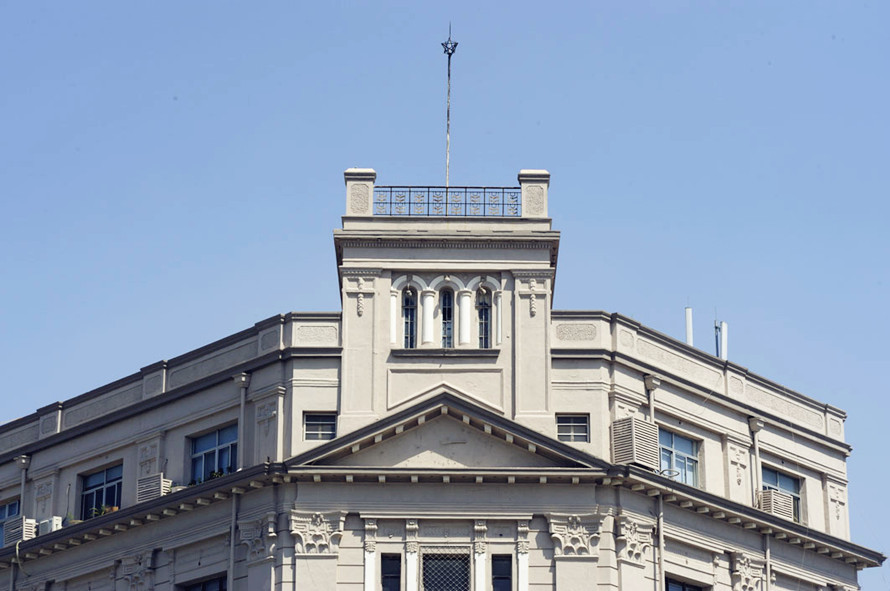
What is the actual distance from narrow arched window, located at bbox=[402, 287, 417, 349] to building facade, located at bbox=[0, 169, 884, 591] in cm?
7

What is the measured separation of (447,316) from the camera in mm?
65625

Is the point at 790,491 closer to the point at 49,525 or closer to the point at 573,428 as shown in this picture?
the point at 573,428

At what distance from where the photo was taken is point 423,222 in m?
66.4

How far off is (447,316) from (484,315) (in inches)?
48.9

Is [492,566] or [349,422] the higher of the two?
[349,422]

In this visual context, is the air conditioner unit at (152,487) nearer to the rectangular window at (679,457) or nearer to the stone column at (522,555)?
the stone column at (522,555)

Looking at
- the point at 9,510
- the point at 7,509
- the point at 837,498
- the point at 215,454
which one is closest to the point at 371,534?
the point at 215,454

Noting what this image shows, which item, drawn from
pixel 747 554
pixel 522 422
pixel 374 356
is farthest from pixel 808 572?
pixel 374 356

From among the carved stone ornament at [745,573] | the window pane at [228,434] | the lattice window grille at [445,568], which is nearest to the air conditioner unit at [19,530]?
the window pane at [228,434]

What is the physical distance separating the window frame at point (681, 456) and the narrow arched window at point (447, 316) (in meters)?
7.98

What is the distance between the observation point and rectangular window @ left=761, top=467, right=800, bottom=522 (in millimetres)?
70312

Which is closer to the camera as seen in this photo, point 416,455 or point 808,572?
point 416,455

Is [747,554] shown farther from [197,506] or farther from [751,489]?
[197,506]

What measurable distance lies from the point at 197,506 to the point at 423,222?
40.1 ft
